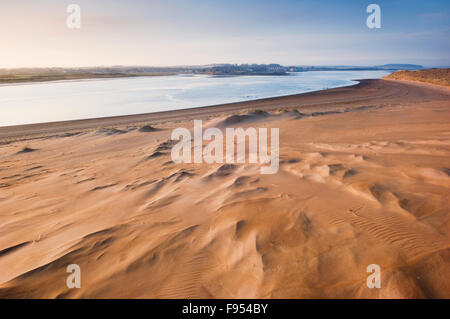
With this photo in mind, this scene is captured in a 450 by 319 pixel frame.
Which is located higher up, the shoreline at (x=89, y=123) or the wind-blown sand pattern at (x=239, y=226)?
the shoreline at (x=89, y=123)

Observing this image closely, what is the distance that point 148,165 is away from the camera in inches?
273

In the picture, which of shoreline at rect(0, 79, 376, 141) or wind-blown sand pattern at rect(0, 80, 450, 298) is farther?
shoreline at rect(0, 79, 376, 141)

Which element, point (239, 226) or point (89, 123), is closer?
point (239, 226)

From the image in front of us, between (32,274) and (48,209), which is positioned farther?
(48,209)

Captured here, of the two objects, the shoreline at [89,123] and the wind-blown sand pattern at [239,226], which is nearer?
the wind-blown sand pattern at [239,226]

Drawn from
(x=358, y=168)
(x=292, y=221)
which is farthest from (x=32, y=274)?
(x=358, y=168)

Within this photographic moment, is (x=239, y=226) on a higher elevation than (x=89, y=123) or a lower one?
lower

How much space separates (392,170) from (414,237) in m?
2.33

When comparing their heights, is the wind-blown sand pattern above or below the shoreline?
below

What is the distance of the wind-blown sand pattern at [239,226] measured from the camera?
2.56 metres

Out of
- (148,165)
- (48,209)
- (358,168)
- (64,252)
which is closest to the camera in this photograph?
(64,252)

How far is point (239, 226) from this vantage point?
338cm

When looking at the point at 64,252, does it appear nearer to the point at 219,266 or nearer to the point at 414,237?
the point at 219,266

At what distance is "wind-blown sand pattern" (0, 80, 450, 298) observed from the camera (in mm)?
2561
